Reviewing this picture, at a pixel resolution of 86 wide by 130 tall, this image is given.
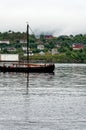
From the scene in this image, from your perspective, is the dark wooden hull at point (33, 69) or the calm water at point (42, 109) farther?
the dark wooden hull at point (33, 69)

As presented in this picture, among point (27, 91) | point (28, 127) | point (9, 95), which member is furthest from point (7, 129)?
point (27, 91)

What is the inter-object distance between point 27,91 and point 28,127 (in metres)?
29.9

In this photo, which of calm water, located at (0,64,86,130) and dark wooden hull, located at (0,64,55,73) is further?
dark wooden hull, located at (0,64,55,73)

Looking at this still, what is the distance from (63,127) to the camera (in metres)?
48.8

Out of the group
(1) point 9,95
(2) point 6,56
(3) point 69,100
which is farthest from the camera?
(2) point 6,56

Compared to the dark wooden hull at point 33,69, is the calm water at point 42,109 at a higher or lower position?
higher

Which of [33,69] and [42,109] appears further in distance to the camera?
[33,69]

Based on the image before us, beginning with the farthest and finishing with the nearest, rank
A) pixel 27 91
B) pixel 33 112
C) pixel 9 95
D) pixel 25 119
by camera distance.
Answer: pixel 27 91 < pixel 9 95 < pixel 33 112 < pixel 25 119

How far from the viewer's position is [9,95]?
2822 inches

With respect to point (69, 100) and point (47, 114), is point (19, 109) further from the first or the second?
point (69, 100)

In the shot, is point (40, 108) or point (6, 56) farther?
point (6, 56)

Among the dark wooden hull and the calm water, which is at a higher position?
the calm water

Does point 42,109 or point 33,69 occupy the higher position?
point 42,109

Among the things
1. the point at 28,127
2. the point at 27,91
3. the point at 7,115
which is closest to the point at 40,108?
the point at 7,115
